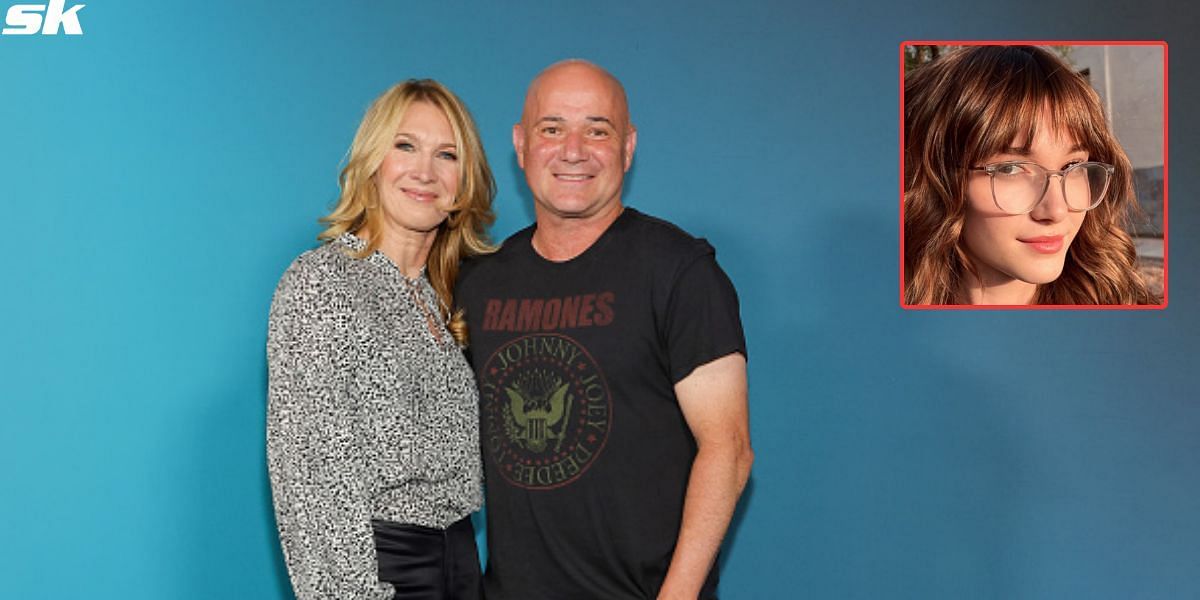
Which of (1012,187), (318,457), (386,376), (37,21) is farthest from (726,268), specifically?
(37,21)

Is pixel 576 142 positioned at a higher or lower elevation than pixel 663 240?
higher

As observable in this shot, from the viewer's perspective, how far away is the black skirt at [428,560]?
2037 millimetres

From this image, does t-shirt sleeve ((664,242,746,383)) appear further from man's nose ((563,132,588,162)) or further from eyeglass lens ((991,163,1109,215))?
eyeglass lens ((991,163,1109,215))

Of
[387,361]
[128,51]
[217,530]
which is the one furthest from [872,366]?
[128,51]

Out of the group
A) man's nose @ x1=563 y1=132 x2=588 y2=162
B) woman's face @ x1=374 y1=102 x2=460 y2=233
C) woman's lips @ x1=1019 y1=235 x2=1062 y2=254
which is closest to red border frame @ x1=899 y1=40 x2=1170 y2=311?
woman's lips @ x1=1019 y1=235 x2=1062 y2=254

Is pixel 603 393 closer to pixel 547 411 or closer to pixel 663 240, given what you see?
pixel 547 411

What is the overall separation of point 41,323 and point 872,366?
205cm

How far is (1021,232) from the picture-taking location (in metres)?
2.82

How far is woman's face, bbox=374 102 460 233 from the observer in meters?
2.20

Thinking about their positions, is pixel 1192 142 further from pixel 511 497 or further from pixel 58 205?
pixel 58 205

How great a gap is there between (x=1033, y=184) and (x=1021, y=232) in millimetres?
124

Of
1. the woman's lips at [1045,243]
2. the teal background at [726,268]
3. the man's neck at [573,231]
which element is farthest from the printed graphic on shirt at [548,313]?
the woman's lips at [1045,243]

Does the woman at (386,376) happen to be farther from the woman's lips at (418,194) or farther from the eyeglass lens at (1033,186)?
the eyeglass lens at (1033,186)

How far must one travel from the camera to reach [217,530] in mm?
2725
